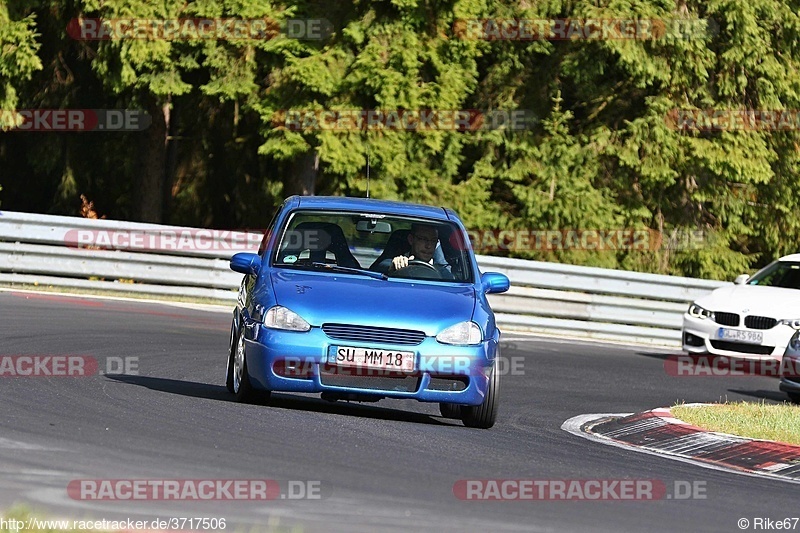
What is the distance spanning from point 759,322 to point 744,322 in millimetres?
178

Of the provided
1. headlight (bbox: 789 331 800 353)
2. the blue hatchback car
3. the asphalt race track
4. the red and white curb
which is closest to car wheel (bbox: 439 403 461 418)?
the blue hatchback car

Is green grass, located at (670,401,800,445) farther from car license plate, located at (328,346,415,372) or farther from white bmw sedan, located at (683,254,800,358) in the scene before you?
white bmw sedan, located at (683,254,800,358)

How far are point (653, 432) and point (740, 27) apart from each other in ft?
65.1

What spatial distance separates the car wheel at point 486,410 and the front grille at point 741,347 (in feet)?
28.5

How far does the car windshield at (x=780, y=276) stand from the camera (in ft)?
66.2

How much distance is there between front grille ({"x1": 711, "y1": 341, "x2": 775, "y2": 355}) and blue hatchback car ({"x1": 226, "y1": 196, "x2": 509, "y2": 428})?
807 cm

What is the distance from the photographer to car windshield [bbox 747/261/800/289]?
2017cm

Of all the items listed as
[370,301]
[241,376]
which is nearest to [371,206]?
[370,301]

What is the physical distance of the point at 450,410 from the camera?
11727 millimetres

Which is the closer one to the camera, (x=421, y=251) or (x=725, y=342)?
(x=421, y=251)

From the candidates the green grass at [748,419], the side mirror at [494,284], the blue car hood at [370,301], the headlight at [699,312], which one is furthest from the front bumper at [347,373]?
the headlight at [699,312]

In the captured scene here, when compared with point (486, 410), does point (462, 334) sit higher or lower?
higher

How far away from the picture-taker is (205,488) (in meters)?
7.25

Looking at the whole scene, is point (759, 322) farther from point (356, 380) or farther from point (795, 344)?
point (356, 380)
